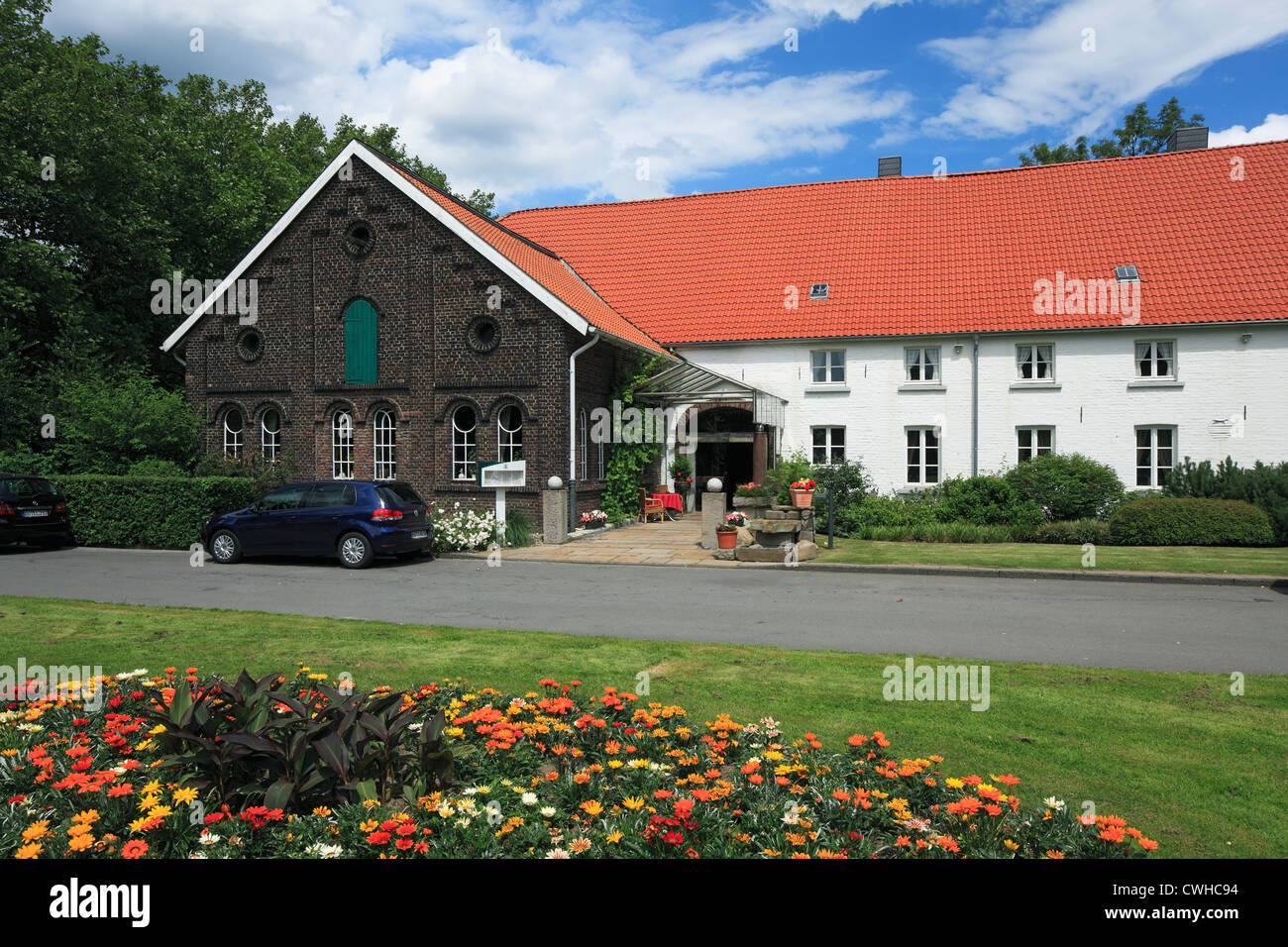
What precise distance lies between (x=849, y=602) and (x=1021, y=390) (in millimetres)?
15555

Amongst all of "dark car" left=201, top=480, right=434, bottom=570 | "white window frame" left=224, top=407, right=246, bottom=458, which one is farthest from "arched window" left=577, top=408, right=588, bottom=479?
"white window frame" left=224, top=407, right=246, bottom=458

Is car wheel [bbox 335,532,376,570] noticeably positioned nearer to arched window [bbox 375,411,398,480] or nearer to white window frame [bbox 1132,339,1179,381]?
arched window [bbox 375,411,398,480]

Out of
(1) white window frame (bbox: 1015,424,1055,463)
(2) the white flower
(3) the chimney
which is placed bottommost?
(2) the white flower

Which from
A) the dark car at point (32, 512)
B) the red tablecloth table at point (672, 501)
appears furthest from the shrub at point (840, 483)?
the dark car at point (32, 512)

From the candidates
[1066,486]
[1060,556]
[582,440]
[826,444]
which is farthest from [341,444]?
[1066,486]

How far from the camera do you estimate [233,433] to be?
2367 cm

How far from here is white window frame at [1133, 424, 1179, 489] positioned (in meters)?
23.4

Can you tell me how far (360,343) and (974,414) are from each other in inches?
680

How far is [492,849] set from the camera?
3.66 m

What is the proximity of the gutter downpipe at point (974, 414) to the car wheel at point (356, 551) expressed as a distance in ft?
56.3

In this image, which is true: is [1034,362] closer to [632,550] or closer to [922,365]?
[922,365]

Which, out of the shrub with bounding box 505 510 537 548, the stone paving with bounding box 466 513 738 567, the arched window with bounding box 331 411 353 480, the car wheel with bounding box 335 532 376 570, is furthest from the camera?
the arched window with bounding box 331 411 353 480

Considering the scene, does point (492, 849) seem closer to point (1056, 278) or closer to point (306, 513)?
point (306, 513)

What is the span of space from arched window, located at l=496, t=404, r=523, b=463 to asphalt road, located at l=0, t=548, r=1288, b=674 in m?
4.54
